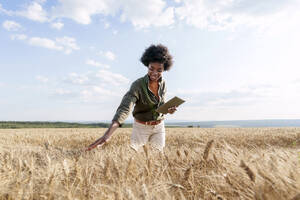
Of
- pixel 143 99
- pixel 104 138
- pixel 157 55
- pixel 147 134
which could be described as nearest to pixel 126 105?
pixel 143 99

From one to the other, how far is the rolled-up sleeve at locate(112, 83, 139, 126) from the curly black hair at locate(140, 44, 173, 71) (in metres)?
0.50

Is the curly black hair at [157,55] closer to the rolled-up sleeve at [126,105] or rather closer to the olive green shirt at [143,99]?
the olive green shirt at [143,99]

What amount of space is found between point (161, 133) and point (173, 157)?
1709mm

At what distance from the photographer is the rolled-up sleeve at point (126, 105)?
3.00 m

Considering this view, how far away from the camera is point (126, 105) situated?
125 inches

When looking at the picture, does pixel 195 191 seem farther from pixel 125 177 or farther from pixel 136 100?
pixel 136 100

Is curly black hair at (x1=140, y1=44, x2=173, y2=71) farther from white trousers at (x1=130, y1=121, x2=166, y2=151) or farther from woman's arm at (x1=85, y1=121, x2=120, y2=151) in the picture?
woman's arm at (x1=85, y1=121, x2=120, y2=151)

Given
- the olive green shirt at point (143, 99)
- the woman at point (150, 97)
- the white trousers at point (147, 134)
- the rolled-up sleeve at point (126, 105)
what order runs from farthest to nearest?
the white trousers at point (147, 134)
the woman at point (150, 97)
the olive green shirt at point (143, 99)
the rolled-up sleeve at point (126, 105)

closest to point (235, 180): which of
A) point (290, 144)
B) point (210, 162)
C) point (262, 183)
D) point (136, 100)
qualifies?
point (262, 183)

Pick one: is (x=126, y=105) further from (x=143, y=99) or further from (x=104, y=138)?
(x=104, y=138)

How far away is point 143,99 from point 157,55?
676 mm

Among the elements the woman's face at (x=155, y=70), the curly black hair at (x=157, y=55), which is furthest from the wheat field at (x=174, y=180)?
the curly black hair at (x=157, y=55)

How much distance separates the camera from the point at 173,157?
6.81 feet

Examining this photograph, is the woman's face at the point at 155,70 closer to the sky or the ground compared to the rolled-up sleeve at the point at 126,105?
closer to the sky
